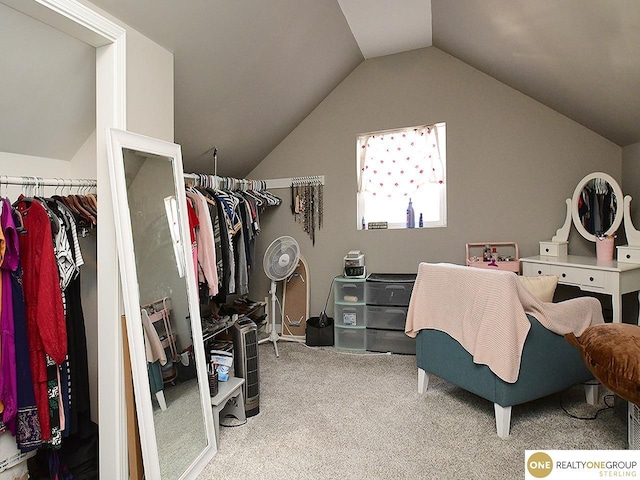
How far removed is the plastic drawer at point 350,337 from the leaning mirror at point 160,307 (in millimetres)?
1870

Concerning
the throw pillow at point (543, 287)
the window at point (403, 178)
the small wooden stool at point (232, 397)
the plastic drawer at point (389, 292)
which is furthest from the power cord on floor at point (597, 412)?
the small wooden stool at point (232, 397)

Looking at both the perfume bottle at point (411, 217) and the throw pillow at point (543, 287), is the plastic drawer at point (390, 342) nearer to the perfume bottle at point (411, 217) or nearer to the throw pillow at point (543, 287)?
the perfume bottle at point (411, 217)

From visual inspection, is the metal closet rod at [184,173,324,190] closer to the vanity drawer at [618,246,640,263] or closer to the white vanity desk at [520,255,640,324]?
the white vanity desk at [520,255,640,324]

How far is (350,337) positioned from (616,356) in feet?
7.74

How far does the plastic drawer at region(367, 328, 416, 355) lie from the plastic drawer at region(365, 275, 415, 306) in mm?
293

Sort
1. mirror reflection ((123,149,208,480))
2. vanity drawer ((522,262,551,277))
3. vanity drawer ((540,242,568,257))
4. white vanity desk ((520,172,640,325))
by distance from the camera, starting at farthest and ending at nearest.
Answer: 1. vanity drawer ((540,242,568,257))
2. vanity drawer ((522,262,551,277))
3. white vanity desk ((520,172,640,325))
4. mirror reflection ((123,149,208,480))

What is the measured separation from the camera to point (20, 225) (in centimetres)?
152

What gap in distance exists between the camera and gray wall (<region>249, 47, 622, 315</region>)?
10.6 ft

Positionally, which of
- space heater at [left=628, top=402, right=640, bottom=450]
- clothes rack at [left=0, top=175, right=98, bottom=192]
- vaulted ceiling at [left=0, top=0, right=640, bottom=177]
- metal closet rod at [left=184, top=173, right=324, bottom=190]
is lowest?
space heater at [left=628, top=402, right=640, bottom=450]

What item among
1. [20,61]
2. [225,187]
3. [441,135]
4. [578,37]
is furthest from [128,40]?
[441,135]

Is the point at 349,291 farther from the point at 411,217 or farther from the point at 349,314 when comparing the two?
the point at 411,217

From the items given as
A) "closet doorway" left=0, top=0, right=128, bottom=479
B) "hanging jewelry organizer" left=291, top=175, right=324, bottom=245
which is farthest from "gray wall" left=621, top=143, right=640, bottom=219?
"closet doorway" left=0, top=0, right=128, bottom=479

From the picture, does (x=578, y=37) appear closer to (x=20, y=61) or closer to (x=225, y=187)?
(x=225, y=187)

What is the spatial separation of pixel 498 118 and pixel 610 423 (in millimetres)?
2570
